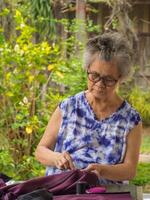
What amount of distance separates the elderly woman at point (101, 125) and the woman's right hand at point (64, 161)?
2 cm

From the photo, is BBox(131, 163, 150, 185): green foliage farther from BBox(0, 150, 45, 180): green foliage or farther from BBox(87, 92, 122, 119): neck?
BBox(87, 92, 122, 119): neck

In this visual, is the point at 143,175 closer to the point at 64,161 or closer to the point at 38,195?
the point at 64,161

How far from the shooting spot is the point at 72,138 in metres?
2.22

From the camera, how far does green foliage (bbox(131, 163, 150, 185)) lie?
14.0 ft

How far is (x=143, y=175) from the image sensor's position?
4.46 metres

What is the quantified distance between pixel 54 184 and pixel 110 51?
657 millimetres

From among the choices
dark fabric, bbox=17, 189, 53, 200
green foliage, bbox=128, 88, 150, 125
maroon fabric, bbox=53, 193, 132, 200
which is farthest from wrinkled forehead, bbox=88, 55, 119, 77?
green foliage, bbox=128, 88, 150, 125

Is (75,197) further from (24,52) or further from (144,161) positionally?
(144,161)

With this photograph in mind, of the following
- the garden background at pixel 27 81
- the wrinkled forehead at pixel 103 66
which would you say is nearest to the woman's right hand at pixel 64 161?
the wrinkled forehead at pixel 103 66

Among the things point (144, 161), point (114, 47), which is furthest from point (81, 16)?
point (114, 47)

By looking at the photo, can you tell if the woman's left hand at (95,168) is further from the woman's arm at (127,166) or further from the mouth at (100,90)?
the mouth at (100,90)

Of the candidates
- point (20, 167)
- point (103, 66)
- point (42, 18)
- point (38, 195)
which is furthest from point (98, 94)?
point (42, 18)

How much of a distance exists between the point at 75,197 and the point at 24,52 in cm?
208

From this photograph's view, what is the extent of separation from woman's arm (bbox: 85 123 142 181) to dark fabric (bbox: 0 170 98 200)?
17 centimetres
